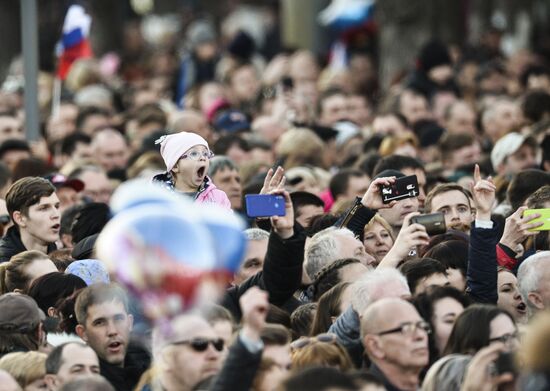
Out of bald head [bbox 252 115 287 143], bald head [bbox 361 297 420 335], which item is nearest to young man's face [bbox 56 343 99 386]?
bald head [bbox 361 297 420 335]

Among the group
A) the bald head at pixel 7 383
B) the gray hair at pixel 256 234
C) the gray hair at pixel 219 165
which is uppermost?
the gray hair at pixel 219 165

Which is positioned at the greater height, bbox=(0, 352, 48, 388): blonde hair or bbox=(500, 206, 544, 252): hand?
bbox=(500, 206, 544, 252): hand

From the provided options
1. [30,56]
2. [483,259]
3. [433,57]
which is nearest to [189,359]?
[483,259]

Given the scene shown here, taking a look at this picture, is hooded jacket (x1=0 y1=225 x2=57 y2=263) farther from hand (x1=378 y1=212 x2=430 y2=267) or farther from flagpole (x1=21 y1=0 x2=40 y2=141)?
flagpole (x1=21 y1=0 x2=40 y2=141)

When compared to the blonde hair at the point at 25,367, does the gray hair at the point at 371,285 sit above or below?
above

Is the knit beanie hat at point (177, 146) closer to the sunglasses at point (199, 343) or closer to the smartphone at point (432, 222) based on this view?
the smartphone at point (432, 222)

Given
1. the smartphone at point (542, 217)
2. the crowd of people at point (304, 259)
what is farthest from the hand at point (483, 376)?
the smartphone at point (542, 217)

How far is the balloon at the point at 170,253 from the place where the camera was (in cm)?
817

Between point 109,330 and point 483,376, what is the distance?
9.04 ft

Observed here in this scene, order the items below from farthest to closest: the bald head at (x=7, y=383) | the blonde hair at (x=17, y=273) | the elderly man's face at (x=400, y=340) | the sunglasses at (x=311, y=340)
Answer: the blonde hair at (x=17, y=273)
the sunglasses at (x=311, y=340)
the elderly man's face at (x=400, y=340)
the bald head at (x=7, y=383)

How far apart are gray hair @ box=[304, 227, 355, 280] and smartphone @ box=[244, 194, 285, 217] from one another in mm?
1272

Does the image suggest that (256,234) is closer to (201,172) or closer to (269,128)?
(201,172)

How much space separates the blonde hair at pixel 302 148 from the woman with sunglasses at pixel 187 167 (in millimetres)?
5314

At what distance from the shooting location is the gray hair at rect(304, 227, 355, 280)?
486 inches
